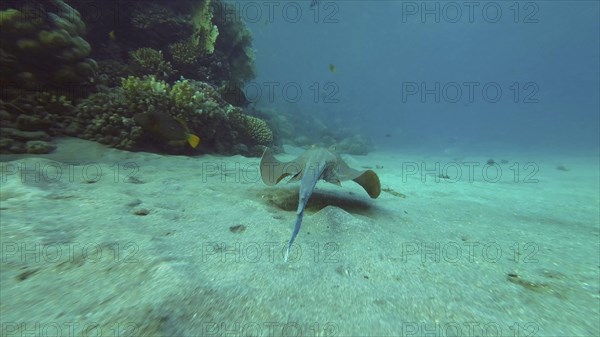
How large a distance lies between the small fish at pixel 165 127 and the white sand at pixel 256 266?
1.78 meters

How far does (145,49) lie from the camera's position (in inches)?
336

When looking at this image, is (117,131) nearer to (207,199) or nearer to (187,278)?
(207,199)

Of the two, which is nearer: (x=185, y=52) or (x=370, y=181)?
(x=370, y=181)

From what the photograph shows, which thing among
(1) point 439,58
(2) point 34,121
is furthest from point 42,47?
(1) point 439,58

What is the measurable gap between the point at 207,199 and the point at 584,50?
106 m

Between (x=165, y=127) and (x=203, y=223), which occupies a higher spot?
(x=165, y=127)

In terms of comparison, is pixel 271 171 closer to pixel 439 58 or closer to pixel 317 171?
pixel 317 171

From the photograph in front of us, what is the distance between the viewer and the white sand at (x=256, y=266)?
1.69 meters

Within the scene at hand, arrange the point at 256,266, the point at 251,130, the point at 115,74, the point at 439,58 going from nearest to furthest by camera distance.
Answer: the point at 256,266 < the point at 115,74 < the point at 251,130 < the point at 439,58

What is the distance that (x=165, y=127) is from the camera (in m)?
6.35

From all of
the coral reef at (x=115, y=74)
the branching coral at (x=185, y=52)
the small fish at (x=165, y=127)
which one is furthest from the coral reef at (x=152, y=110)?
the branching coral at (x=185, y=52)

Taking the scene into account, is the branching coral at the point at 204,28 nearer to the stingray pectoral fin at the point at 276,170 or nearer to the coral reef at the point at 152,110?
the coral reef at the point at 152,110

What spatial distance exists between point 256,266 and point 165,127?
17.1 ft

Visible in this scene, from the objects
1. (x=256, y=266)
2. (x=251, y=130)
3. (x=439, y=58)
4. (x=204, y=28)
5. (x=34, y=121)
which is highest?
(x=439, y=58)
